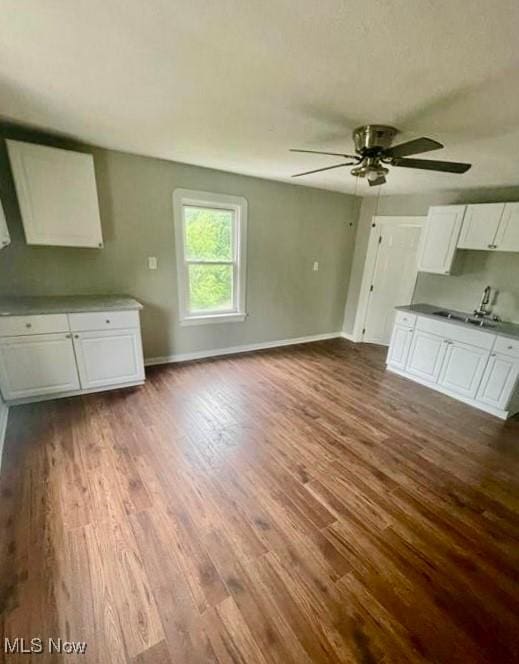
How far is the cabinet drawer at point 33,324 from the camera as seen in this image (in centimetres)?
242

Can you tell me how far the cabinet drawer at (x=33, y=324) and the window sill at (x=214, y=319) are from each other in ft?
4.44

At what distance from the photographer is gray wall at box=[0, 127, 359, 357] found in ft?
9.35

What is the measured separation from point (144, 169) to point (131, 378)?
7.38 feet

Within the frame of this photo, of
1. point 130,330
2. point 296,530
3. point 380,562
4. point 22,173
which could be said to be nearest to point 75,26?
point 22,173

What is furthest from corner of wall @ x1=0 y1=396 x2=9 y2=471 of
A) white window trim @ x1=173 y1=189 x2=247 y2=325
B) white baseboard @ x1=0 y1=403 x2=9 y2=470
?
white window trim @ x1=173 y1=189 x2=247 y2=325

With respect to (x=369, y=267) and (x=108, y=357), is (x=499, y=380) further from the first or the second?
(x=108, y=357)

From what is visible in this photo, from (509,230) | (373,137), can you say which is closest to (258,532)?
(373,137)

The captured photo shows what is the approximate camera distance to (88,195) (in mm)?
2670

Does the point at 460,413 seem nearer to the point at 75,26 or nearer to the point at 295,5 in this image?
the point at 295,5

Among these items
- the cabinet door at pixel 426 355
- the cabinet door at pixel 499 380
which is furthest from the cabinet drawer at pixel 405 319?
the cabinet door at pixel 499 380

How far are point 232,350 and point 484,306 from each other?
326cm

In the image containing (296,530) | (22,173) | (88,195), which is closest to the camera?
(296,530)

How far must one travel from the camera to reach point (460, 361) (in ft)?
10.4

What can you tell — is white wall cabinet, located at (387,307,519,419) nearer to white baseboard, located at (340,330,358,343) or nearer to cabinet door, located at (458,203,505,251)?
cabinet door, located at (458,203,505,251)
